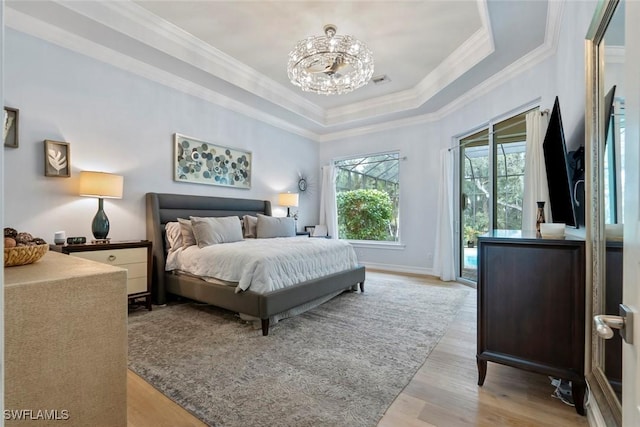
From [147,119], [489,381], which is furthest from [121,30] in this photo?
[489,381]

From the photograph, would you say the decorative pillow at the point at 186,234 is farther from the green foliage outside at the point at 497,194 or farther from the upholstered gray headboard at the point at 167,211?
the green foliage outside at the point at 497,194

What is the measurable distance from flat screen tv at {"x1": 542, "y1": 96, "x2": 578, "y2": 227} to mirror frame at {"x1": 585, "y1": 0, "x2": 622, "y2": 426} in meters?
0.62

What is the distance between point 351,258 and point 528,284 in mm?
2391

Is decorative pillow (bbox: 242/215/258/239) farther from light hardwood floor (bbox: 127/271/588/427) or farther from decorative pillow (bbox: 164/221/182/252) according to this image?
light hardwood floor (bbox: 127/271/588/427)

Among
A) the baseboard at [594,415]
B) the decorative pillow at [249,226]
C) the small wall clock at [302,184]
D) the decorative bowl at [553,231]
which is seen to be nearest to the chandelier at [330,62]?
the decorative pillow at [249,226]

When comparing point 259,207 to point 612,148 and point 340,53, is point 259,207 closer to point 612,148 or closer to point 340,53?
point 340,53

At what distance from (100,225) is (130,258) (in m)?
0.44

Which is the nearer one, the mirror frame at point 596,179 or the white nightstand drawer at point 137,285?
the mirror frame at point 596,179

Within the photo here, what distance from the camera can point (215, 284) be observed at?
3.09 meters

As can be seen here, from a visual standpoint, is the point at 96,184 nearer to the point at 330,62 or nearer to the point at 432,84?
the point at 330,62

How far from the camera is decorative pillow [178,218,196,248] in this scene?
3.63 meters

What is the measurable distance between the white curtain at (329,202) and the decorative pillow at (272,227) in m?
1.63

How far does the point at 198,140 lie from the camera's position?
169 inches

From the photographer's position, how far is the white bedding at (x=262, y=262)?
110 inches
